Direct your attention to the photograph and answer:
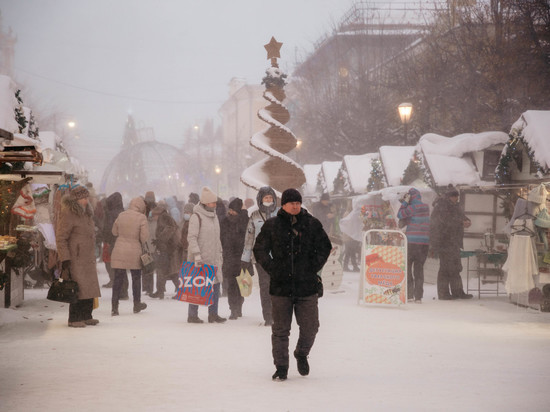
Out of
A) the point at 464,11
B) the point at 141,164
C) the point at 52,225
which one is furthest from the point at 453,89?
the point at 141,164

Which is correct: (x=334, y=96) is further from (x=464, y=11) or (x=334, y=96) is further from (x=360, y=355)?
(x=360, y=355)

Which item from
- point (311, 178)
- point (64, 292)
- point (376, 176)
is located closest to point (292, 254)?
point (64, 292)

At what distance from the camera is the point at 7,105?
46.2 ft

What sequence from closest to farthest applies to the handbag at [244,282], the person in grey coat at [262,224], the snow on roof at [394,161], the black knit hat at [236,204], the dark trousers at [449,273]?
the person in grey coat at [262,224] → the handbag at [244,282] → the black knit hat at [236,204] → the dark trousers at [449,273] → the snow on roof at [394,161]

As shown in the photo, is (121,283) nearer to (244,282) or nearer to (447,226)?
(244,282)

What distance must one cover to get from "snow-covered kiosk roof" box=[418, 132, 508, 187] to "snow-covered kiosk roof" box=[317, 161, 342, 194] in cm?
1332

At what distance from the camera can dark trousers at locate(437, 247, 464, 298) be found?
1581 centimetres

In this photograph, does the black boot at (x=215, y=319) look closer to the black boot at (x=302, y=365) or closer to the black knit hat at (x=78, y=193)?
the black knit hat at (x=78, y=193)

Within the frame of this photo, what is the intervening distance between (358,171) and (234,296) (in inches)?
719

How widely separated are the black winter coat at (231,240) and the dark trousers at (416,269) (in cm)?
407

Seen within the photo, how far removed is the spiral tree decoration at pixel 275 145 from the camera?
1509 centimetres

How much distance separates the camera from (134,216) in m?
12.7

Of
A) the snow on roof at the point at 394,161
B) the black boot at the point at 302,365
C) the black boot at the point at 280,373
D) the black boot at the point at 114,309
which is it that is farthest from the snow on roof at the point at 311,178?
the black boot at the point at 280,373

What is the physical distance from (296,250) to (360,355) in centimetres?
198
